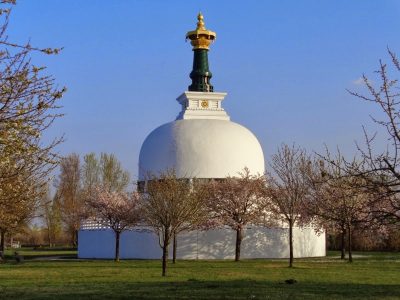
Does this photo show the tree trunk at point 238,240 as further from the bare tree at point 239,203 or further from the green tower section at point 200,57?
the green tower section at point 200,57

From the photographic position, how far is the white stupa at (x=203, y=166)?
3869cm

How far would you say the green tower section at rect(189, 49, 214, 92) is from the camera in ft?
166

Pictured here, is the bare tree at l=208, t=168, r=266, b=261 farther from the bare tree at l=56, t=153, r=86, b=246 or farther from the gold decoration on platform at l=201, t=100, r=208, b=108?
the bare tree at l=56, t=153, r=86, b=246

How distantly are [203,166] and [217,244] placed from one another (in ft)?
19.8

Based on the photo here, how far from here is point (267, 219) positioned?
38688mm

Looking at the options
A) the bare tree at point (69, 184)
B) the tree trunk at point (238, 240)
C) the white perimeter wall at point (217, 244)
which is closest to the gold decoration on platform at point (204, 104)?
the white perimeter wall at point (217, 244)

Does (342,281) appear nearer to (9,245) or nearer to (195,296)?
(195,296)

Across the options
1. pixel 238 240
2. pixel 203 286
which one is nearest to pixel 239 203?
pixel 238 240

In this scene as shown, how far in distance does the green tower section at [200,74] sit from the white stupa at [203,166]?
1279mm

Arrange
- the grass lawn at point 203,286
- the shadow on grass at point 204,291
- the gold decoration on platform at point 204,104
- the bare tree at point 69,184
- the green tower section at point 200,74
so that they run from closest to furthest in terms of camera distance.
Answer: the shadow on grass at point 204,291, the grass lawn at point 203,286, the gold decoration on platform at point 204,104, the green tower section at point 200,74, the bare tree at point 69,184

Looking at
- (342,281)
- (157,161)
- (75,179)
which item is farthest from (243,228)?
(75,179)

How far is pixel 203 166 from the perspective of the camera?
138 feet

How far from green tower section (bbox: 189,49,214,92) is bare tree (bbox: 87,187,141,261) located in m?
13.8

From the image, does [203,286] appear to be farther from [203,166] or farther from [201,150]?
[201,150]
